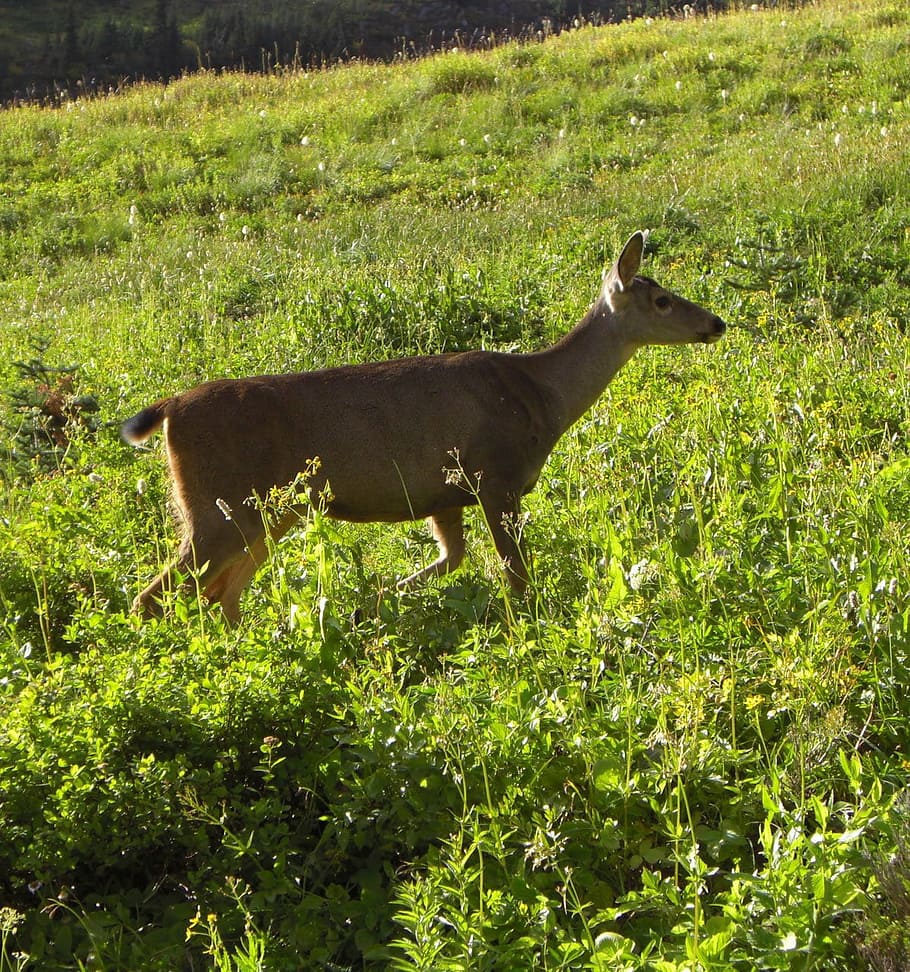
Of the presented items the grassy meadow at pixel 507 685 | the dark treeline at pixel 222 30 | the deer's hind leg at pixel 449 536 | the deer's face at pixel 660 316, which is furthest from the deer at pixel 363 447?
the dark treeline at pixel 222 30

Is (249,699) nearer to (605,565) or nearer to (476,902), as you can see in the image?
(476,902)

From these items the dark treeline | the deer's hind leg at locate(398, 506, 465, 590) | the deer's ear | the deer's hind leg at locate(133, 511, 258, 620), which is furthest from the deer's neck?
the dark treeline

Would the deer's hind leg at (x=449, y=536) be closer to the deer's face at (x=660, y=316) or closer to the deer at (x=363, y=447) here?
the deer at (x=363, y=447)

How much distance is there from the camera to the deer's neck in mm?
6945

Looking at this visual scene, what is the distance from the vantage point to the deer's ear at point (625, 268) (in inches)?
282

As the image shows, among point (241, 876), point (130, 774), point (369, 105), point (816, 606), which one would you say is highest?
point (369, 105)

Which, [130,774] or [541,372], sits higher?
[541,372]

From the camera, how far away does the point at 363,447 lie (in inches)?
241

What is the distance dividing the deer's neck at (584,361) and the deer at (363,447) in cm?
1

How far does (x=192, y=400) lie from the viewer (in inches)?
237

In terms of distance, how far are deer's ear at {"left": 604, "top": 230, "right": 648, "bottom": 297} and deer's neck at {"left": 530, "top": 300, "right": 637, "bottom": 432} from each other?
4.6 inches

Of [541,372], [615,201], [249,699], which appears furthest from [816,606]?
[615,201]

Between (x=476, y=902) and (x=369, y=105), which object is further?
Answer: (x=369, y=105)

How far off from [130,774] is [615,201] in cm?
1139
